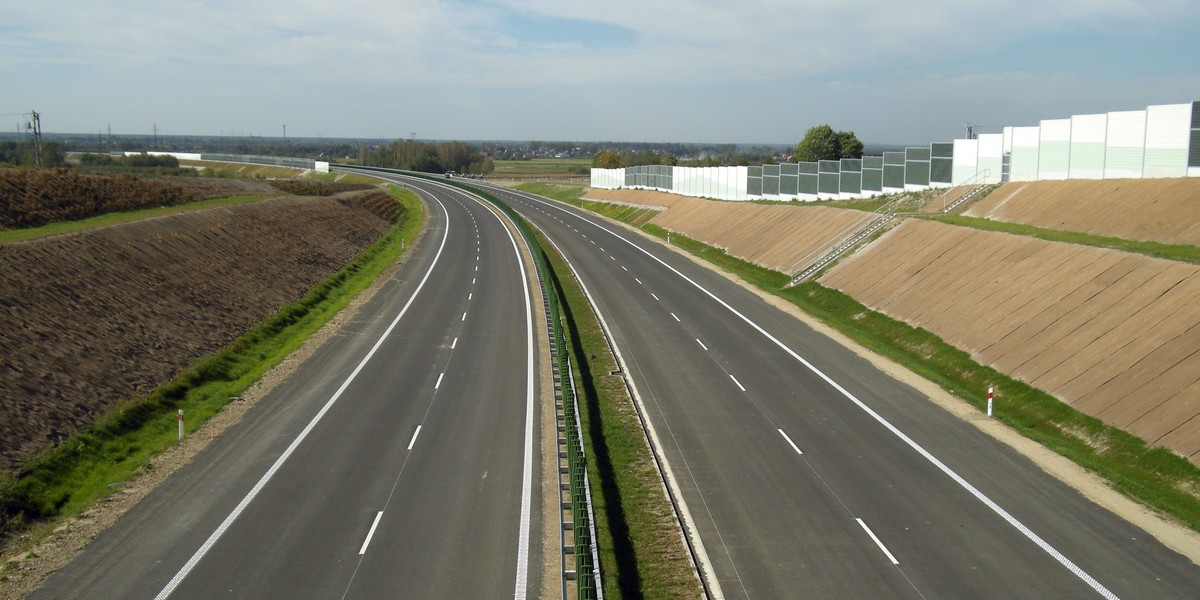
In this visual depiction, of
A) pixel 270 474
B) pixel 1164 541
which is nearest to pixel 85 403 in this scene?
pixel 270 474

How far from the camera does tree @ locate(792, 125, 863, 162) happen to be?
125m

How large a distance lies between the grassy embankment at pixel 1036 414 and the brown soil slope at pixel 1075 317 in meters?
0.39

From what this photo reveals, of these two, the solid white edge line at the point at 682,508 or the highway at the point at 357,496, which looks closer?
the highway at the point at 357,496

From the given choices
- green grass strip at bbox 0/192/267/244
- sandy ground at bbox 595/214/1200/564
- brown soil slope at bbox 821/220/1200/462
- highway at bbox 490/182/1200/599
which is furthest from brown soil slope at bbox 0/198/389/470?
brown soil slope at bbox 821/220/1200/462

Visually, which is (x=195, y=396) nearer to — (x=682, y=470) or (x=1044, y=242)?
(x=682, y=470)

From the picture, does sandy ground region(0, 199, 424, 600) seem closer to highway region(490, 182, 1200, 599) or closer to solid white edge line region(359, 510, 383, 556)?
solid white edge line region(359, 510, 383, 556)

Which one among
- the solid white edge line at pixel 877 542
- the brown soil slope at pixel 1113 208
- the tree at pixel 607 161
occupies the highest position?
the tree at pixel 607 161

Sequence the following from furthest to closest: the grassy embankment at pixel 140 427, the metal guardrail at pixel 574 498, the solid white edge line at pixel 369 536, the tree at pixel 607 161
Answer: the tree at pixel 607 161
the grassy embankment at pixel 140 427
the solid white edge line at pixel 369 536
the metal guardrail at pixel 574 498

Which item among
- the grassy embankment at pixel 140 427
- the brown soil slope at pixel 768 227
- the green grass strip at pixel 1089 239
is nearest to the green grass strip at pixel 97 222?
the grassy embankment at pixel 140 427

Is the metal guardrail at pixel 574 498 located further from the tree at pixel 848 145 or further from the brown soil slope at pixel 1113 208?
the tree at pixel 848 145

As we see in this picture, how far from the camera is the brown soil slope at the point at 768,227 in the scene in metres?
53.1

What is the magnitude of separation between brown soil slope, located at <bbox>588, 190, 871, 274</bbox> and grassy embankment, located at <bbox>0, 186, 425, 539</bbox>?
1087 inches

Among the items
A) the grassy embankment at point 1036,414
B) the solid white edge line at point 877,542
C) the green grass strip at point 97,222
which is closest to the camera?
the solid white edge line at point 877,542

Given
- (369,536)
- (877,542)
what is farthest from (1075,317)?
(369,536)
